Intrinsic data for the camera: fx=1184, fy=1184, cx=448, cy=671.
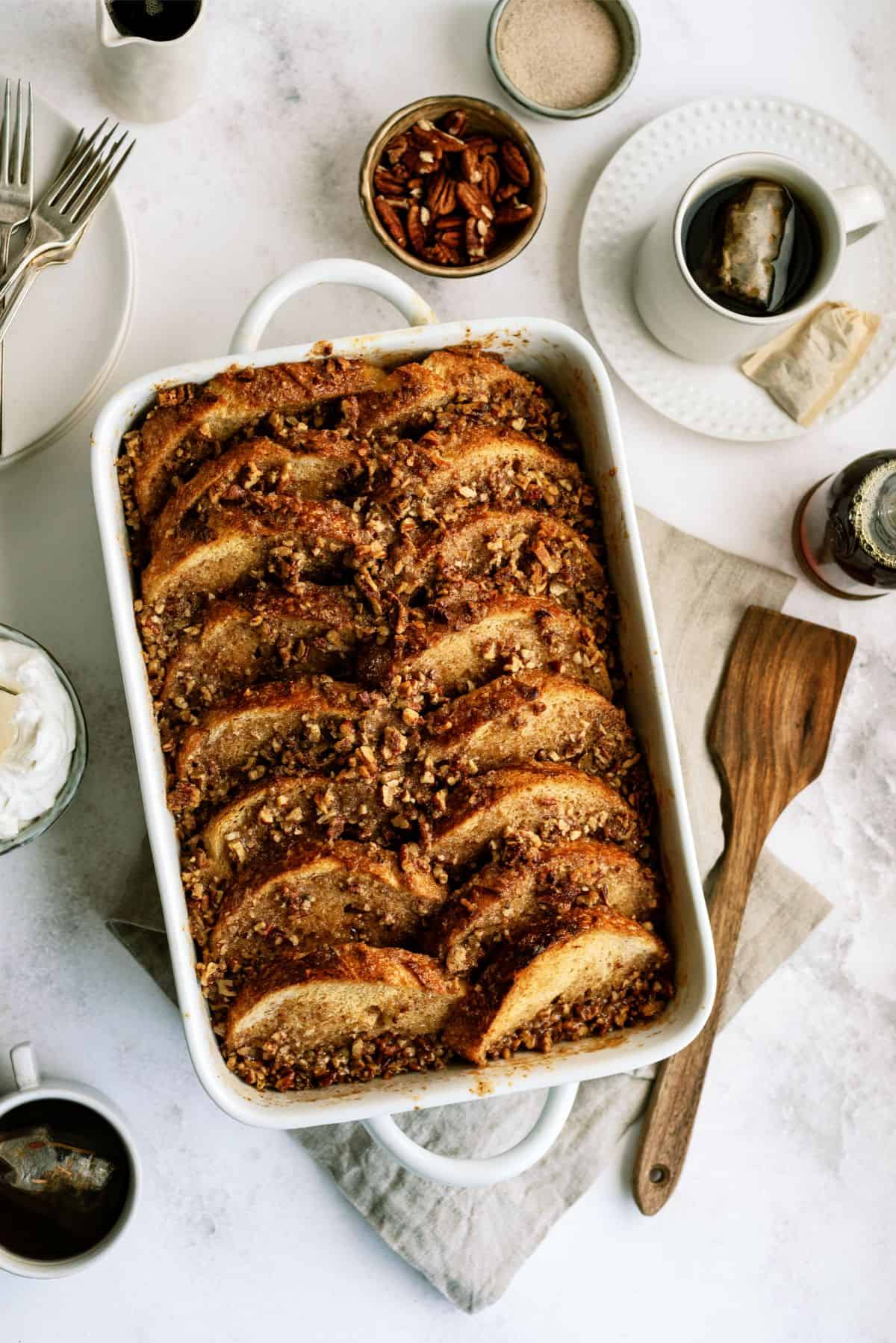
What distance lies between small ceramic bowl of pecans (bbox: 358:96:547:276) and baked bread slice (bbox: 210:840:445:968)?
1225 mm

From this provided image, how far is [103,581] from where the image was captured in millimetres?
2453

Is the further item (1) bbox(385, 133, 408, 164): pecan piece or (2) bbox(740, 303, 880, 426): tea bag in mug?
(2) bbox(740, 303, 880, 426): tea bag in mug

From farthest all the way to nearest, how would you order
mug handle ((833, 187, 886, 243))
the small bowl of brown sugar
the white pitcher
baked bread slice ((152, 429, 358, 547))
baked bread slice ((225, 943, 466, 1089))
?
the small bowl of brown sugar, mug handle ((833, 187, 886, 243)), the white pitcher, baked bread slice ((152, 429, 358, 547)), baked bread slice ((225, 943, 466, 1089))

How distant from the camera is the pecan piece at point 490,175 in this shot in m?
2.44

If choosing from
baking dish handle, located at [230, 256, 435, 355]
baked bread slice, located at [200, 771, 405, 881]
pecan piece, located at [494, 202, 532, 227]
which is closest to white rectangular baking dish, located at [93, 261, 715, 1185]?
baking dish handle, located at [230, 256, 435, 355]

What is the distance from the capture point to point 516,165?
244 centimetres

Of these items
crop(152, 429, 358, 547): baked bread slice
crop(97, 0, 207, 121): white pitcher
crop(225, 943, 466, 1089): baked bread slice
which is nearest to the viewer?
crop(225, 943, 466, 1089): baked bread slice

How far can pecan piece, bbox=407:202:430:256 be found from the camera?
7.98ft

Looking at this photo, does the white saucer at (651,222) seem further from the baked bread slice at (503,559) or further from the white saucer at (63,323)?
the white saucer at (63,323)

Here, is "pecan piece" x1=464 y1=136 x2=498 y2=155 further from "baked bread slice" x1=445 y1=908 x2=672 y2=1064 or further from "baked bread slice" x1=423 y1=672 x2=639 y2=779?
"baked bread slice" x1=445 y1=908 x2=672 y2=1064

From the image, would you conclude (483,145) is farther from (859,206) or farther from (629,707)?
(629,707)

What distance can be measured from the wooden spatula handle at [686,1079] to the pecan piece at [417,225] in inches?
55.5

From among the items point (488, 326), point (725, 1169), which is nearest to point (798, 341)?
point (488, 326)

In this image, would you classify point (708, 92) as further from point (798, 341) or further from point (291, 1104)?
point (291, 1104)
